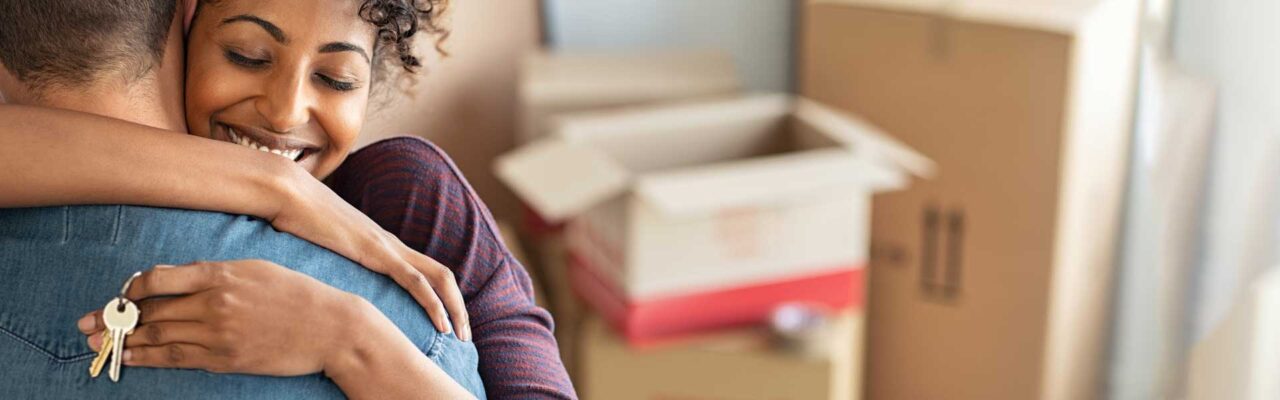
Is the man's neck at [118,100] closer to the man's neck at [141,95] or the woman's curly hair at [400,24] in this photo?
the man's neck at [141,95]

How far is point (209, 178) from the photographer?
2.12 feet

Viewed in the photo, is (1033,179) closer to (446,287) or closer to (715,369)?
(715,369)

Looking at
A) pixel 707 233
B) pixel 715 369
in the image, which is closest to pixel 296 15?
pixel 707 233

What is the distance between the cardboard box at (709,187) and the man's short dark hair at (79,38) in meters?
1.25

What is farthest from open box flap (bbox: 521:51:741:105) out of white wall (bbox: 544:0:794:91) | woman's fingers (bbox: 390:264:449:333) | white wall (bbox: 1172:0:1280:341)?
woman's fingers (bbox: 390:264:449:333)

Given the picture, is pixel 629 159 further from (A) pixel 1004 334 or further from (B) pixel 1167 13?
(B) pixel 1167 13

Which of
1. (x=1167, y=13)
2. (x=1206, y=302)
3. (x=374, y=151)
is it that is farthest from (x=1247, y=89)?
(x=374, y=151)

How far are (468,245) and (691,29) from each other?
203 centimetres

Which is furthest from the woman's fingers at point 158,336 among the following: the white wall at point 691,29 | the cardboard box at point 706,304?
the white wall at point 691,29

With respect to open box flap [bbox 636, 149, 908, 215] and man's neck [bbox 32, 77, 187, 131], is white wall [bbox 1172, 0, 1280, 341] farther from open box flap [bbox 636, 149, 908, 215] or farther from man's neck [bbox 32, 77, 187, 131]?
man's neck [bbox 32, 77, 187, 131]

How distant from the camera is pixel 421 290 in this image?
2.24 feet

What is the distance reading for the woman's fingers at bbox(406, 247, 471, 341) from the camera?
0.70m

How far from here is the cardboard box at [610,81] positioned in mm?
2354

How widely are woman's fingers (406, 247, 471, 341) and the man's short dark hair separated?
165 mm
